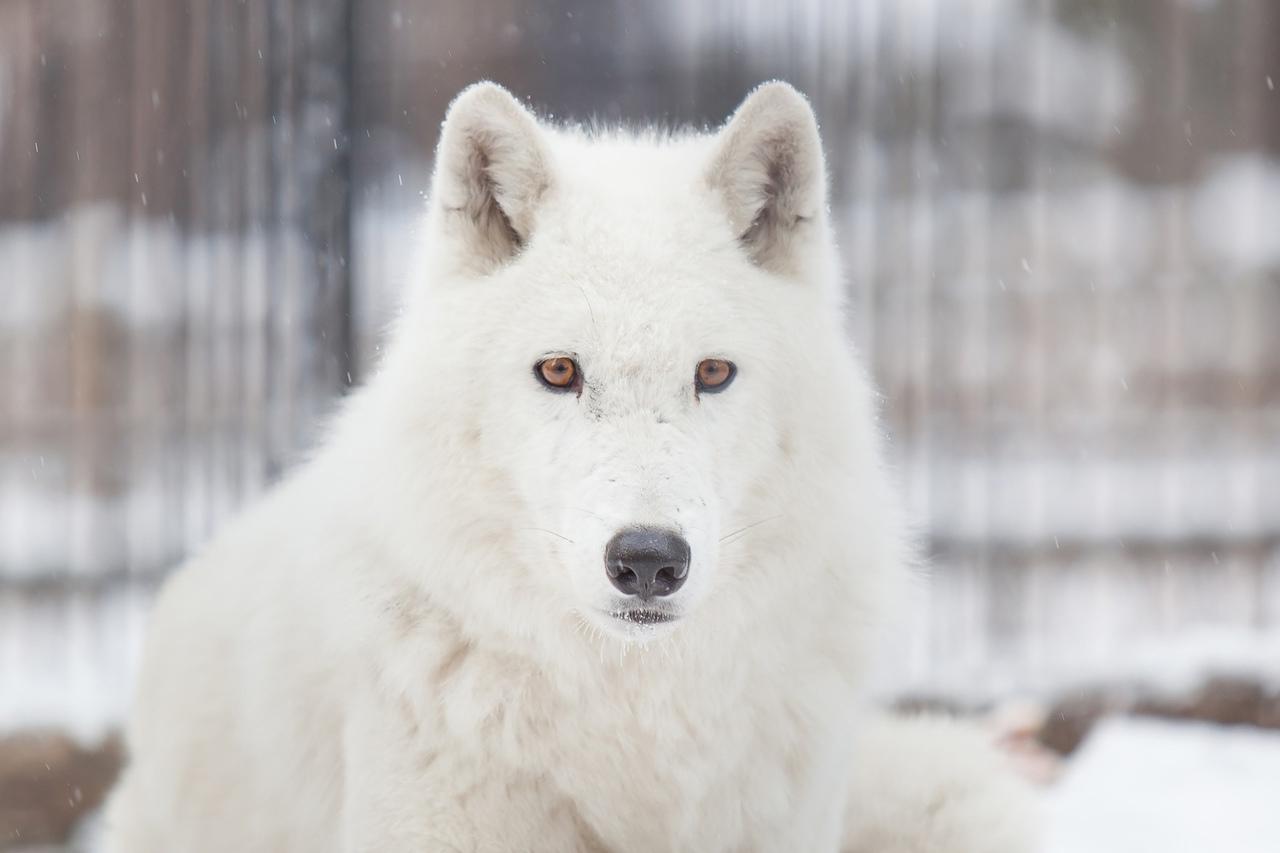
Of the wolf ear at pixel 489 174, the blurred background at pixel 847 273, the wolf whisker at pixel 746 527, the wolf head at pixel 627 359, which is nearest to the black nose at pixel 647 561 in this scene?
the wolf head at pixel 627 359

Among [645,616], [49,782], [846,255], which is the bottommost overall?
[49,782]

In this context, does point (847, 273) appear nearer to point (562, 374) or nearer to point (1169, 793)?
point (1169, 793)

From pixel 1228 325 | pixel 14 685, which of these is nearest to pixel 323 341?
pixel 14 685

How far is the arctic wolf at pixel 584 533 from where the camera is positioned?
7.87 feet

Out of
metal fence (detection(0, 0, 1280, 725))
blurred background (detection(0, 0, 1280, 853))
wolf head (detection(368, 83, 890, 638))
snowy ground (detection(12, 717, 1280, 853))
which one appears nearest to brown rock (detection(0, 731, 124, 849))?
snowy ground (detection(12, 717, 1280, 853))

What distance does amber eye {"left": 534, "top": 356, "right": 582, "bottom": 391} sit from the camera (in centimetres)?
242

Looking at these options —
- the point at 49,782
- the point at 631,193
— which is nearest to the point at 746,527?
the point at 631,193

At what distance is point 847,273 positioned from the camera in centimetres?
623

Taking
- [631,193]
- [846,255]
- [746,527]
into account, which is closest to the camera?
[746,527]

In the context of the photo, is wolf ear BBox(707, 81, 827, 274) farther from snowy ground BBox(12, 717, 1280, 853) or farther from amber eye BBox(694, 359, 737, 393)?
snowy ground BBox(12, 717, 1280, 853)

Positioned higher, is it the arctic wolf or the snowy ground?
the arctic wolf

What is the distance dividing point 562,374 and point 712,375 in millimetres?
312

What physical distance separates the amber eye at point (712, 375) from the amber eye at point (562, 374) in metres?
0.25

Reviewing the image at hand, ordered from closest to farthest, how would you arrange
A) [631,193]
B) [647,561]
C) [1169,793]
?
[647,561] → [631,193] → [1169,793]
